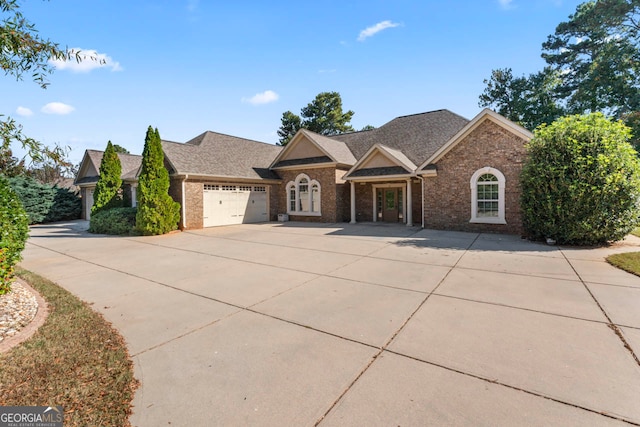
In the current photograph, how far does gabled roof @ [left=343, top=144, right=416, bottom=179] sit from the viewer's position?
16.5 meters

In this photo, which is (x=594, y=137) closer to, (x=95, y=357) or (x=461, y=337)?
(x=461, y=337)

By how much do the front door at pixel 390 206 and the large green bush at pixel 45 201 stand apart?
2419cm

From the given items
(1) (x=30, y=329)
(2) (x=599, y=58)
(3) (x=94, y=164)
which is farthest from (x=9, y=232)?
(2) (x=599, y=58)

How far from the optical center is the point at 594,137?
32.9 feet

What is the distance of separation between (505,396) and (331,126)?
4264 centimetres

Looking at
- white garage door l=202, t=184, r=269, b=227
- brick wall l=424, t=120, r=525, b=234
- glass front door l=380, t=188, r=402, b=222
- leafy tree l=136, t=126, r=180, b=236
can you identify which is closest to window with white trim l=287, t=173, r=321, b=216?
white garage door l=202, t=184, r=269, b=227

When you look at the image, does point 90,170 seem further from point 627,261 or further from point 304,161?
point 627,261

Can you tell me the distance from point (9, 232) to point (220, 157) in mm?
14546

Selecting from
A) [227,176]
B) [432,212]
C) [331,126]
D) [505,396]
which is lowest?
[505,396]

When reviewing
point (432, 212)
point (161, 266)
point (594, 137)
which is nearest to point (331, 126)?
point (432, 212)

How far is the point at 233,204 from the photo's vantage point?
1869 centimetres

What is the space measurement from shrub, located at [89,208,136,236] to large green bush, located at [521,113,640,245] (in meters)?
17.8

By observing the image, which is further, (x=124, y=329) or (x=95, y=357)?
(x=124, y=329)

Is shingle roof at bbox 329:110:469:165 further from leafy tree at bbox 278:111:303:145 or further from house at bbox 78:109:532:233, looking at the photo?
leafy tree at bbox 278:111:303:145
